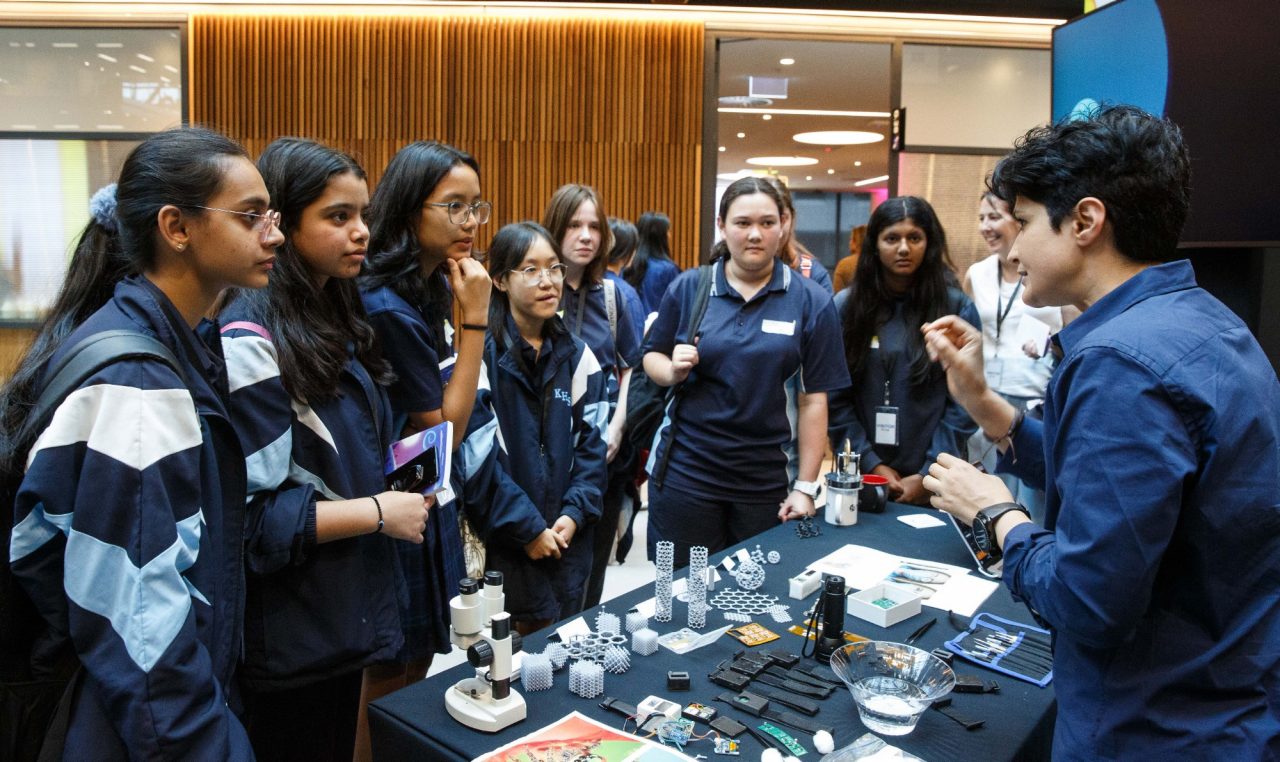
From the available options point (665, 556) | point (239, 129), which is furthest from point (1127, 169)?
point (239, 129)

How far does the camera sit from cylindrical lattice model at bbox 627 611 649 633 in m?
1.83

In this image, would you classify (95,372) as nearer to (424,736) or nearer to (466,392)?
(424,736)

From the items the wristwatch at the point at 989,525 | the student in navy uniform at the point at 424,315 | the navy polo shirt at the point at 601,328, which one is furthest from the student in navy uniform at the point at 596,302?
the wristwatch at the point at 989,525

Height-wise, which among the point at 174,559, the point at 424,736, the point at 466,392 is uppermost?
the point at 466,392

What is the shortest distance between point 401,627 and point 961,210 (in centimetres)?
623

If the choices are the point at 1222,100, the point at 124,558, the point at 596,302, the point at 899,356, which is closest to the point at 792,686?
the point at 124,558

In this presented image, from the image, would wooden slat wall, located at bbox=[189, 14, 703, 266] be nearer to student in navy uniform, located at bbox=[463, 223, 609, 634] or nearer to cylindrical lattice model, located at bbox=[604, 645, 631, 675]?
student in navy uniform, located at bbox=[463, 223, 609, 634]

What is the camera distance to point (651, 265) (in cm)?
516

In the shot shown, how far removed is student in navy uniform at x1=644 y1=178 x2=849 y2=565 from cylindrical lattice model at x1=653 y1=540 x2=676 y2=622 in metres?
0.84

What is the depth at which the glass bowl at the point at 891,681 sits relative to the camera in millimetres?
1484

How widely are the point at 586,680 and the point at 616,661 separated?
0.41ft

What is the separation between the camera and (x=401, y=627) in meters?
1.93

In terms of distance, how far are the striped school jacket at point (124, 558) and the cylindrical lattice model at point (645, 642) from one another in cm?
A: 77

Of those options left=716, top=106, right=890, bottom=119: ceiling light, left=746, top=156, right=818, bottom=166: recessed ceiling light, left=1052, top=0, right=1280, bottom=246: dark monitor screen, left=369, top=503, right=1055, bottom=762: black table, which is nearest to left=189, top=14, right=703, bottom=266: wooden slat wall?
left=716, top=106, right=890, bottom=119: ceiling light
